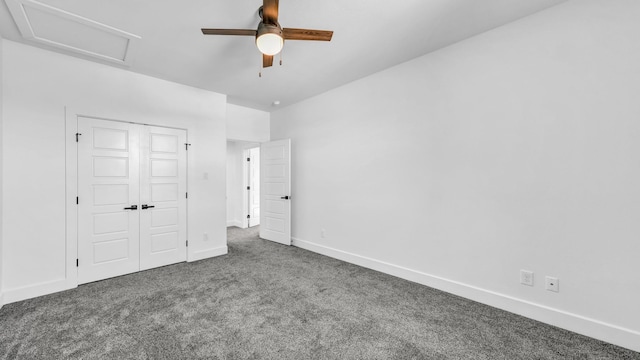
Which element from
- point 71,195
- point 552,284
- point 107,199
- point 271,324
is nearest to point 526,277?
point 552,284

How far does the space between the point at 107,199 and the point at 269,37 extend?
3.15 meters

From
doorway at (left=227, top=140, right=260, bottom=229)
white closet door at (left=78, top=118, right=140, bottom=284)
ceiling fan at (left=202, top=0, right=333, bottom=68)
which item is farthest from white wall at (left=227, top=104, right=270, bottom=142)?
ceiling fan at (left=202, top=0, right=333, bottom=68)

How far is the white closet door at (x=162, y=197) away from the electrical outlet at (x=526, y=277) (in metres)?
4.43

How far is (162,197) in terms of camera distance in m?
3.69

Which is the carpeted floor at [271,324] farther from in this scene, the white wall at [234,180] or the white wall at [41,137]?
the white wall at [234,180]

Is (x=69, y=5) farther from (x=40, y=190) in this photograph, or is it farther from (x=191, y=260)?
(x=191, y=260)

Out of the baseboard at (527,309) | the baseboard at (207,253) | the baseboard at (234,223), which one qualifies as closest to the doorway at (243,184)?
the baseboard at (234,223)

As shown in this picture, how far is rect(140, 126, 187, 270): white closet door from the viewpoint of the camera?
3533 mm

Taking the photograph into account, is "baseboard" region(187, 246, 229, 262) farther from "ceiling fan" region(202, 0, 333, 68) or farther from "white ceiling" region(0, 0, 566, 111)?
"ceiling fan" region(202, 0, 333, 68)

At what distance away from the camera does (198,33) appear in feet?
8.37

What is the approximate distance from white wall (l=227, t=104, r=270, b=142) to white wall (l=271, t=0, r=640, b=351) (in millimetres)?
2446

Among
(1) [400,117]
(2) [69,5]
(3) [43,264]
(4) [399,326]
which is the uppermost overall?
(2) [69,5]

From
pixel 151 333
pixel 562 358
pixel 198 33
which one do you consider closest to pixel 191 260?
pixel 151 333

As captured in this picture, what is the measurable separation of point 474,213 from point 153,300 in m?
3.66
